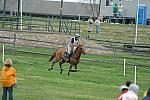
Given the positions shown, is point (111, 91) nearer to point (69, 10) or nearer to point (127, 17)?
point (127, 17)

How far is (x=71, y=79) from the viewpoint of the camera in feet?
91.2

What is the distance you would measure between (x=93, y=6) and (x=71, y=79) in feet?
217

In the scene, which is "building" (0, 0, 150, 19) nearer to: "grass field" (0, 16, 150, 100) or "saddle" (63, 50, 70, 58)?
"grass field" (0, 16, 150, 100)

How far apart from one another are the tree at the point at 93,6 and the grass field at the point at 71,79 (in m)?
52.6

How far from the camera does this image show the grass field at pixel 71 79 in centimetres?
2191

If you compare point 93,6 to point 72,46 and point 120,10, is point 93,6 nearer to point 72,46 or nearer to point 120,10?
point 120,10

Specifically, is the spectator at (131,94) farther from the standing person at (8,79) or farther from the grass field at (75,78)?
the grass field at (75,78)

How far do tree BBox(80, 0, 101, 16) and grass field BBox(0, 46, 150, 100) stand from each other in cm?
5264

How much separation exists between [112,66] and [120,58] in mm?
3380

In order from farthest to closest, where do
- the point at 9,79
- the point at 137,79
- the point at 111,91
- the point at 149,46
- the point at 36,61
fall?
1. the point at 149,46
2. the point at 36,61
3. the point at 137,79
4. the point at 111,91
5. the point at 9,79

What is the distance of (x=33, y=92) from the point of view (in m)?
22.0

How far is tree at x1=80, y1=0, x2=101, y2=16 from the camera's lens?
9244 centimetres

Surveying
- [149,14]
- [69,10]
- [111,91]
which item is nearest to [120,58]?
[111,91]

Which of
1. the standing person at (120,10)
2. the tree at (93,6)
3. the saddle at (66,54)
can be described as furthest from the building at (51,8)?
the saddle at (66,54)
